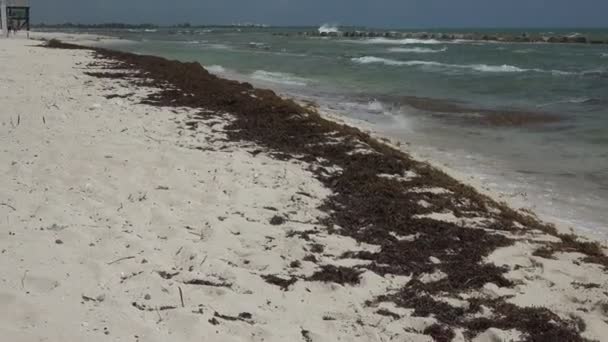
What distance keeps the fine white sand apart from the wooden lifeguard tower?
94.1 feet

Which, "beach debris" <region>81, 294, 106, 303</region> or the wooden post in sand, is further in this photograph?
the wooden post in sand

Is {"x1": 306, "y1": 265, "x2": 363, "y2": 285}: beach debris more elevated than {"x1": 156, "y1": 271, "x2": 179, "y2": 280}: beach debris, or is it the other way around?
{"x1": 156, "y1": 271, "x2": 179, "y2": 280}: beach debris

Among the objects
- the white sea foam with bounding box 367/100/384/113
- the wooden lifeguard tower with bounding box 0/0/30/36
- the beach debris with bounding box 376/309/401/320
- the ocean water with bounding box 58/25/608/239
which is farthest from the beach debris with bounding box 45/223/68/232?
the wooden lifeguard tower with bounding box 0/0/30/36

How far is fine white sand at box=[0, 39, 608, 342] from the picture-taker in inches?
121

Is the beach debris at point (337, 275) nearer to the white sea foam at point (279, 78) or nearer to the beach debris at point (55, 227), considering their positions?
the beach debris at point (55, 227)

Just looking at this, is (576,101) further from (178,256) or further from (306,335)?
(306,335)

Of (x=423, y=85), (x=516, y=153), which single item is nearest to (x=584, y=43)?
(x=423, y=85)

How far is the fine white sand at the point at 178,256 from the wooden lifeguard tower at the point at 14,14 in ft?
94.1

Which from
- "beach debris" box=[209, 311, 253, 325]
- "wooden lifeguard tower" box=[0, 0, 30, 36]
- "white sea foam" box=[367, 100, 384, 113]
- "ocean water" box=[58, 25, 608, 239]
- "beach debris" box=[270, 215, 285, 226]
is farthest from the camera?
"wooden lifeguard tower" box=[0, 0, 30, 36]

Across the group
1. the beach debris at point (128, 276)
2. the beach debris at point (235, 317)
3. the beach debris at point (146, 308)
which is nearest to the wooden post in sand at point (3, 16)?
the beach debris at point (128, 276)

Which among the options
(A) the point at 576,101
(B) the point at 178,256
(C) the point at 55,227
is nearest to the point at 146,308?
(B) the point at 178,256

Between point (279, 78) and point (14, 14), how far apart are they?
27.2 metres

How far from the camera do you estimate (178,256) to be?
12.8 ft

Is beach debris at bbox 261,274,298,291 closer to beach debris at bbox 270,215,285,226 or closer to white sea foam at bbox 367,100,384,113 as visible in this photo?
beach debris at bbox 270,215,285,226
